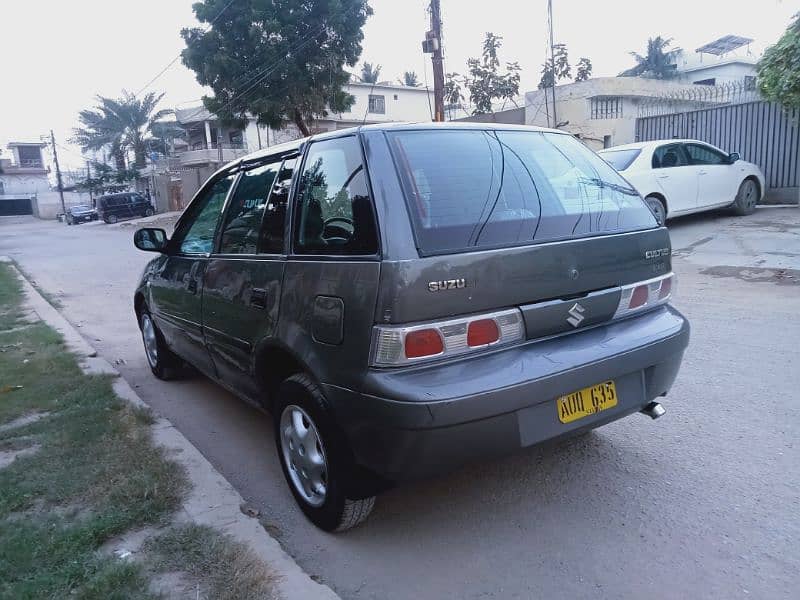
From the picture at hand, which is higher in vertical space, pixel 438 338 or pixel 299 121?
pixel 299 121

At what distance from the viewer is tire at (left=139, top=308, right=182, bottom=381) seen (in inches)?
205

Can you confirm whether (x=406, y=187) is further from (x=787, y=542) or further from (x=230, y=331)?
(x=787, y=542)

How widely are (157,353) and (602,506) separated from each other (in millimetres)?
3832

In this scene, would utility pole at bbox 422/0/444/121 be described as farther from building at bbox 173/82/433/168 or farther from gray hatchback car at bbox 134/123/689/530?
building at bbox 173/82/433/168

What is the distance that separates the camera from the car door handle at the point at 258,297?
3094 mm

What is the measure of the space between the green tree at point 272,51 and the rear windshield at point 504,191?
25810mm

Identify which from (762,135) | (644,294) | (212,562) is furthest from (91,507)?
(762,135)

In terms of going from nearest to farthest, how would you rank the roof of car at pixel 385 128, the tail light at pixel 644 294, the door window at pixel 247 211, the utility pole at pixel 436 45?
the roof of car at pixel 385 128 < the tail light at pixel 644 294 < the door window at pixel 247 211 < the utility pole at pixel 436 45

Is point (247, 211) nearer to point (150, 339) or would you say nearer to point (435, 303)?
point (435, 303)

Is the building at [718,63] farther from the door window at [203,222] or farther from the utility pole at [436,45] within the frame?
the door window at [203,222]

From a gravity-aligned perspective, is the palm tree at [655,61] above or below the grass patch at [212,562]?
above

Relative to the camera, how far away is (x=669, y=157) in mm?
10164

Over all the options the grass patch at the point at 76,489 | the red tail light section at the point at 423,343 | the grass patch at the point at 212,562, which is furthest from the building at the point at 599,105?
the grass patch at the point at 212,562

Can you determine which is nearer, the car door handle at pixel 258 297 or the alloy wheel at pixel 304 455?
the alloy wheel at pixel 304 455
